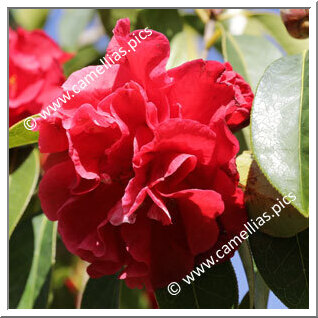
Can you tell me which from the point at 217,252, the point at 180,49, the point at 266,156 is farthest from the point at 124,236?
the point at 180,49

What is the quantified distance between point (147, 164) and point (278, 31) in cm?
119

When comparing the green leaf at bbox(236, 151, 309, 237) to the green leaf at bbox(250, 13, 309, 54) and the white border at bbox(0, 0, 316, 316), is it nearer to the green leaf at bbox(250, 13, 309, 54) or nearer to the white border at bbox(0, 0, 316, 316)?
the white border at bbox(0, 0, 316, 316)

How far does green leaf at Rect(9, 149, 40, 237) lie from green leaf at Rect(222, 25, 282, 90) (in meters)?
0.63

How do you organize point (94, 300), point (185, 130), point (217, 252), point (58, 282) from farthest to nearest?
point (58, 282) → point (94, 300) → point (217, 252) → point (185, 130)

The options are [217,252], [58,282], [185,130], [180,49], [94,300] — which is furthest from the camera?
[58,282]

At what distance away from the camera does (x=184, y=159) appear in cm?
106

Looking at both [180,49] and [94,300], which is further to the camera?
[180,49]

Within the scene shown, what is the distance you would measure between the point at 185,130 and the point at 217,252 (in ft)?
0.91

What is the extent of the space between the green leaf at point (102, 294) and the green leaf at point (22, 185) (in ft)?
0.98

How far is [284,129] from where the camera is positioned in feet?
3.76

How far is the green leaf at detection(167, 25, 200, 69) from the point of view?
1804 millimetres

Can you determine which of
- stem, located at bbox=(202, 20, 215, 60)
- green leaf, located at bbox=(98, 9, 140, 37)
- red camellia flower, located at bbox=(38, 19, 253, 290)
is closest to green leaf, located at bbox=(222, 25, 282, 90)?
stem, located at bbox=(202, 20, 215, 60)

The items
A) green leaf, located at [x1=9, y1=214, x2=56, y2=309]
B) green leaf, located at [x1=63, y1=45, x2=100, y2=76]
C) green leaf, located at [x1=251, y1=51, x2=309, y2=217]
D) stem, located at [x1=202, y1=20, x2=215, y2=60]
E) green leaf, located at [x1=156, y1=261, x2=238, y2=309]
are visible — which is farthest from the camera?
green leaf, located at [x1=63, y1=45, x2=100, y2=76]

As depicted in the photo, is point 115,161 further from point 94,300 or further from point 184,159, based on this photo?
point 94,300
